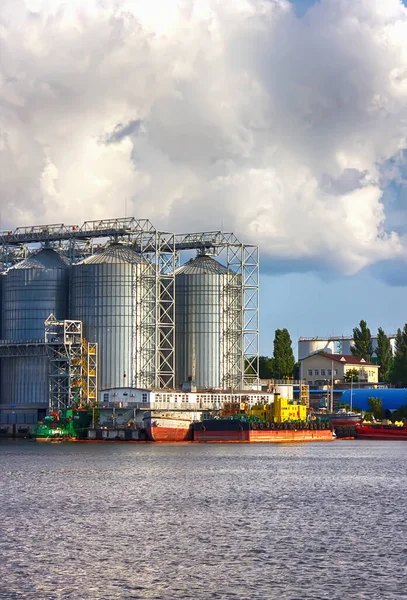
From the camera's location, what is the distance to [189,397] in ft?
570

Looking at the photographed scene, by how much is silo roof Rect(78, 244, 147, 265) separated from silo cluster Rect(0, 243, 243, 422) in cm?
15

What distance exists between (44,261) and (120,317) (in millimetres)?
19123

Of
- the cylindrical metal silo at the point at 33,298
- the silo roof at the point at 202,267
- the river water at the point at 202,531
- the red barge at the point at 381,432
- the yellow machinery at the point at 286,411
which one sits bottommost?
the river water at the point at 202,531

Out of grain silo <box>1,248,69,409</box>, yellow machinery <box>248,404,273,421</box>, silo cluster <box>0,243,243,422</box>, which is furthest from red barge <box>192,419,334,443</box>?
grain silo <box>1,248,69,409</box>

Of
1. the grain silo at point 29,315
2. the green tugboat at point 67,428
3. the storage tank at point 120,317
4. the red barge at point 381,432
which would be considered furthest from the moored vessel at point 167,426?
the red barge at point 381,432

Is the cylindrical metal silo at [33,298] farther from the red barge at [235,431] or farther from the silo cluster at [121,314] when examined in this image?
the red barge at [235,431]

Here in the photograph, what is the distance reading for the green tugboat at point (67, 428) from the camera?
16775 centimetres

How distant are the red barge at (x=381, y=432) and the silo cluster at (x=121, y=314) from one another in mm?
26465

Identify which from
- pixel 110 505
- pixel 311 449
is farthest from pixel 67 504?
pixel 311 449

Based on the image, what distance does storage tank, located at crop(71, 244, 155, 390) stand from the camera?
174 meters

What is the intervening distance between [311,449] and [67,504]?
79510 millimetres

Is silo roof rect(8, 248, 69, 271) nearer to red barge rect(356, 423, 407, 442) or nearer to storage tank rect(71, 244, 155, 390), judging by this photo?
storage tank rect(71, 244, 155, 390)

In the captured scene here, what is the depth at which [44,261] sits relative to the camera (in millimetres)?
185500

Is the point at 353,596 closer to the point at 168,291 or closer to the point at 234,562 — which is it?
the point at 234,562
